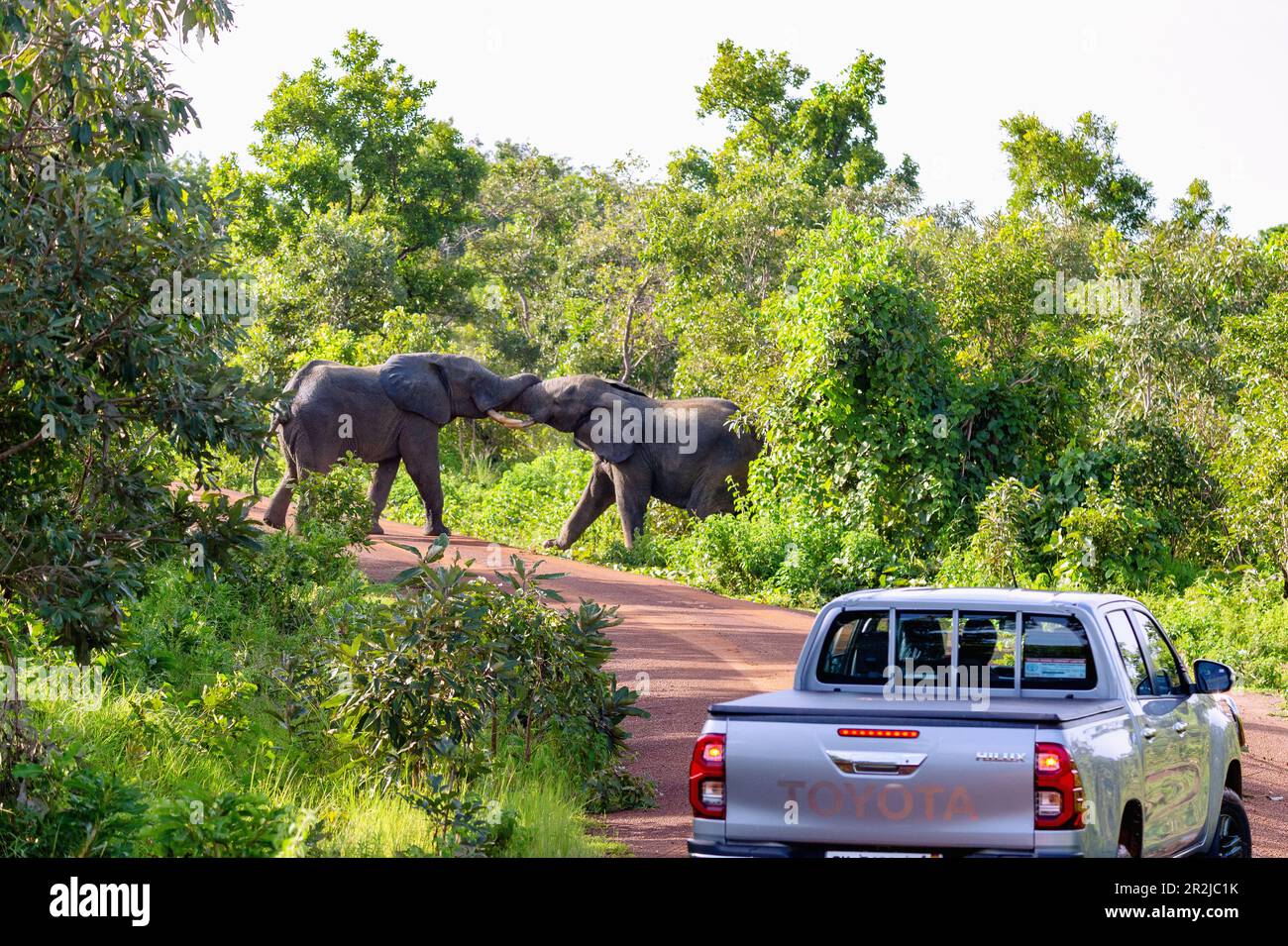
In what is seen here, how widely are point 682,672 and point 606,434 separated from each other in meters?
9.94

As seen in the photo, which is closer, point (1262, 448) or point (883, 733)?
point (883, 733)

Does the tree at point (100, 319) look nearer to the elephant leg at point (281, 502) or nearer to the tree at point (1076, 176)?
the elephant leg at point (281, 502)

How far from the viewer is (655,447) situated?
23.6 meters

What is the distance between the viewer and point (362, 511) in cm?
1720

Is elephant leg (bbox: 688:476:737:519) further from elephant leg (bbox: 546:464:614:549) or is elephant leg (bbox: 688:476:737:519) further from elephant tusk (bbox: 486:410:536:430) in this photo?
elephant tusk (bbox: 486:410:536:430)

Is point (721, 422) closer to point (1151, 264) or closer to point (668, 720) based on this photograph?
point (1151, 264)

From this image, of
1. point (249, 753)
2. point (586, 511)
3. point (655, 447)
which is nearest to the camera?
point (249, 753)

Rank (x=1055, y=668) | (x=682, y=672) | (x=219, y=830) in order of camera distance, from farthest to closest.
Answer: (x=682, y=672)
(x=1055, y=668)
(x=219, y=830)

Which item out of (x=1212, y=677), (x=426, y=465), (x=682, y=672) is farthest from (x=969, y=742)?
(x=426, y=465)

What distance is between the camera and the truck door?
618 cm

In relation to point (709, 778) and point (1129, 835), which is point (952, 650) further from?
point (709, 778)

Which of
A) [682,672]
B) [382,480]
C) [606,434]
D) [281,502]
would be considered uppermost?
[606,434]
